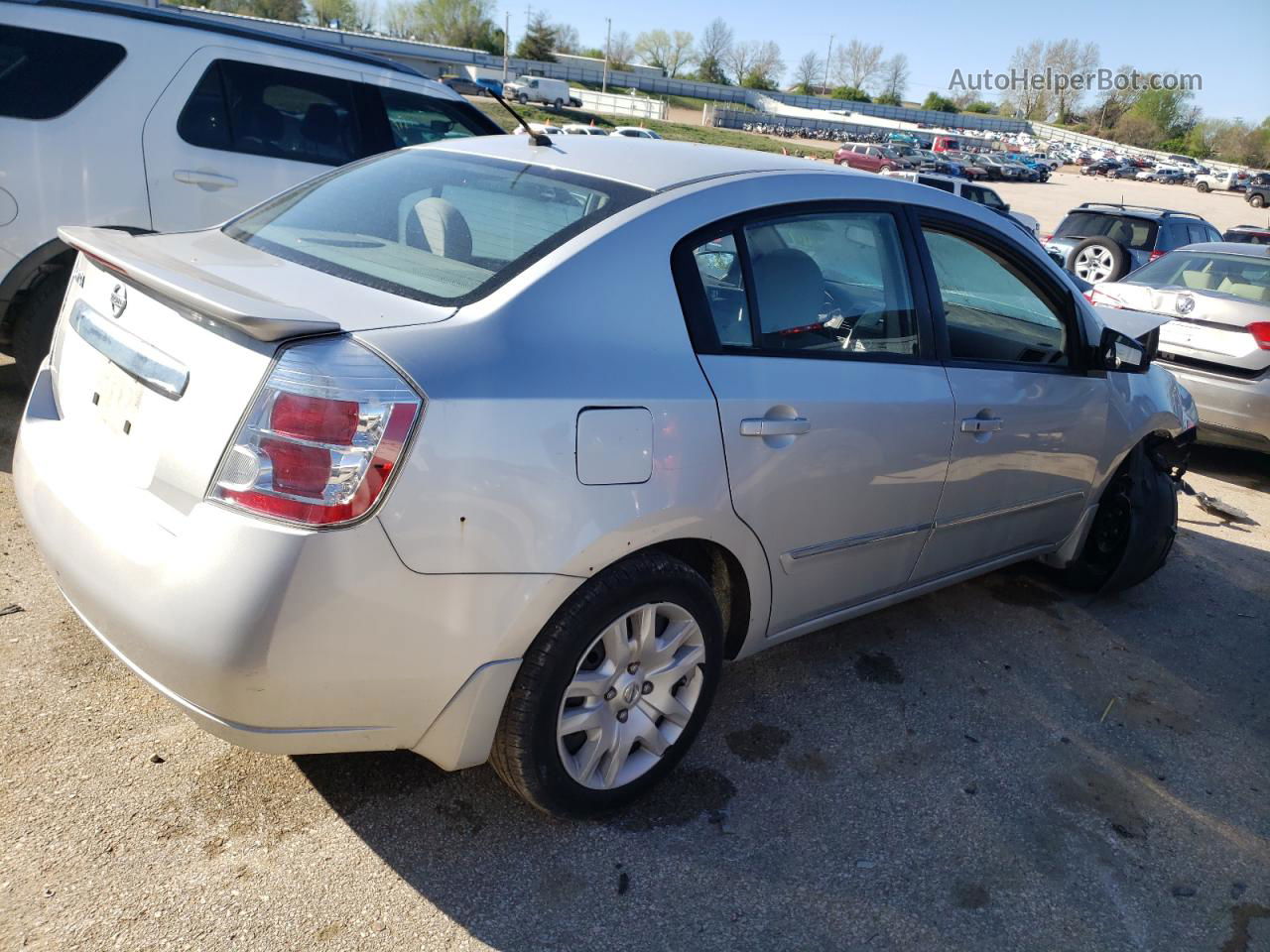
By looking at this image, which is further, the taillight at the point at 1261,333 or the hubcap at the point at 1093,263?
the hubcap at the point at 1093,263

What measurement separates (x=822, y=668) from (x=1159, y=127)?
13112 cm

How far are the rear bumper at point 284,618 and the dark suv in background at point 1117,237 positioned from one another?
12.4m

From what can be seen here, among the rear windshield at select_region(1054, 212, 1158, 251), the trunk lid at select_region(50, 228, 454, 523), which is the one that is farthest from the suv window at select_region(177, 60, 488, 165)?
the rear windshield at select_region(1054, 212, 1158, 251)

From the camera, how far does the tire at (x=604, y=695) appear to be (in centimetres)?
222

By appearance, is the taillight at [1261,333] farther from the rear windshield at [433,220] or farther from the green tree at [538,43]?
the green tree at [538,43]

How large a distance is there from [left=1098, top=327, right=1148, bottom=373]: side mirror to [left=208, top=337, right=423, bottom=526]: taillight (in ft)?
9.53

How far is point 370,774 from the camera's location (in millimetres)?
2619

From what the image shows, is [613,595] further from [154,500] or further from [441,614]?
[154,500]

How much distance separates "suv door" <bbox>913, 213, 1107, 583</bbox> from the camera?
3.25 m

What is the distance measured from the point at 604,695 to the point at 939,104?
134825mm

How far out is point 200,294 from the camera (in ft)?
6.59

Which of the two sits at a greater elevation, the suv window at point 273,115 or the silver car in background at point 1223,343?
the suv window at point 273,115

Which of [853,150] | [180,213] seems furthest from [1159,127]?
[180,213]

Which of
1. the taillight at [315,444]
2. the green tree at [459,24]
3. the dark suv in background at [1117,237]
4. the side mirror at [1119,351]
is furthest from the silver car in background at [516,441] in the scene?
the green tree at [459,24]
